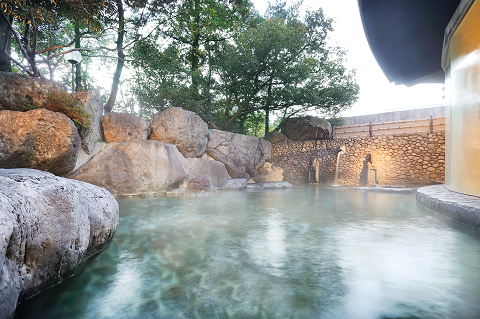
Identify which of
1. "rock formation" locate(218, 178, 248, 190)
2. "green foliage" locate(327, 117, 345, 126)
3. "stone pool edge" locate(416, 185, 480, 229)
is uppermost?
"green foliage" locate(327, 117, 345, 126)

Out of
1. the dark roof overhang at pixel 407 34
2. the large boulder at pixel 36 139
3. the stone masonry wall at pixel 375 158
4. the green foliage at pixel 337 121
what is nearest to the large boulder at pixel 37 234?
the large boulder at pixel 36 139

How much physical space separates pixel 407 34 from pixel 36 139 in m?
8.40

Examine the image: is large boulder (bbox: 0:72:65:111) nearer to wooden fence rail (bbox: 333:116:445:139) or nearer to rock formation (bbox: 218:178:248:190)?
rock formation (bbox: 218:178:248:190)

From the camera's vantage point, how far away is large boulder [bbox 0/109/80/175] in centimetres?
538

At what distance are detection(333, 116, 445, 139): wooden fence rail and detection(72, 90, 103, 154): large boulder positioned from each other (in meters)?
13.2

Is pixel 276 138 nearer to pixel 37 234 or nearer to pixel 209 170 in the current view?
pixel 209 170

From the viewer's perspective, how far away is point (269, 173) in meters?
15.7

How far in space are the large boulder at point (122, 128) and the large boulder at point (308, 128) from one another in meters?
9.79

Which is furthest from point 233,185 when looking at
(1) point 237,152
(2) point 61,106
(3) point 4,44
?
(3) point 4,44

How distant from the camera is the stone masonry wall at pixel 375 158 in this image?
1212 centimetres

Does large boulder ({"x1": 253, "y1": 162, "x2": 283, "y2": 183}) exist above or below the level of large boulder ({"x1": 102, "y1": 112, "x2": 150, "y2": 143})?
below

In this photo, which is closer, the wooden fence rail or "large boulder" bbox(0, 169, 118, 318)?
"large boulder" bbox(0, 169, 118, 318)

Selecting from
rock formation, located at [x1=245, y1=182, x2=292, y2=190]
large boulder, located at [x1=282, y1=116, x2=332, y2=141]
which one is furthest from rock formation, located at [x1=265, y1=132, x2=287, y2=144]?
rock formation, located at [x1=245, y1=182, x2=292, y2=190]

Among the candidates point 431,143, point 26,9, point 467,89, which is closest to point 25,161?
point 26,9
